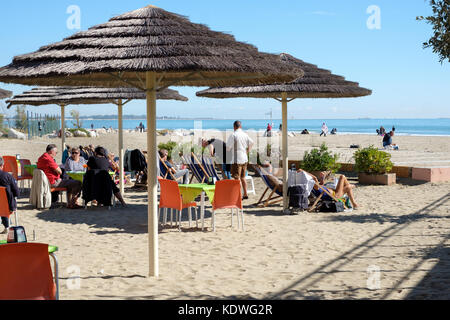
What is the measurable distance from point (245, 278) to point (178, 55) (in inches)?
88.5

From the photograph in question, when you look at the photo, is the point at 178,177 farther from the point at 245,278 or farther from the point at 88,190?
the point at 245,278

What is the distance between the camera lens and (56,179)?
32.2 feet

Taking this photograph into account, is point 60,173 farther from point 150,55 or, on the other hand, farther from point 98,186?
point 150,55

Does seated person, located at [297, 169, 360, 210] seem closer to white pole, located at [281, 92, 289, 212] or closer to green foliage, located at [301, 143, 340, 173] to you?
white pole, located at [281, 92, 289, 212]

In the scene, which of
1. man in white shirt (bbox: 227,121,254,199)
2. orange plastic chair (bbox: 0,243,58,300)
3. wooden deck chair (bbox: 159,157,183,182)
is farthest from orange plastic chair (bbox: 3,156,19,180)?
orange plastic chair (bbox: 0,243,58,300)

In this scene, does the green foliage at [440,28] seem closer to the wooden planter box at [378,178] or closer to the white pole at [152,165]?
the white pole at [152,165]

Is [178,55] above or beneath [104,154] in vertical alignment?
above

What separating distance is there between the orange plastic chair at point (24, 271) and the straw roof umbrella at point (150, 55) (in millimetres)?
1859

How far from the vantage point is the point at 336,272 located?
5492 mm

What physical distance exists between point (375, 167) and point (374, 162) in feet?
0.41

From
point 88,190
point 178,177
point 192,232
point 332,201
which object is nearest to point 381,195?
point 332,201

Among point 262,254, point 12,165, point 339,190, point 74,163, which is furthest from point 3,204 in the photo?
point 339,190

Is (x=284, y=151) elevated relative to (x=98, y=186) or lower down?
elevated

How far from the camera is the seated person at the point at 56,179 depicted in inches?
378
